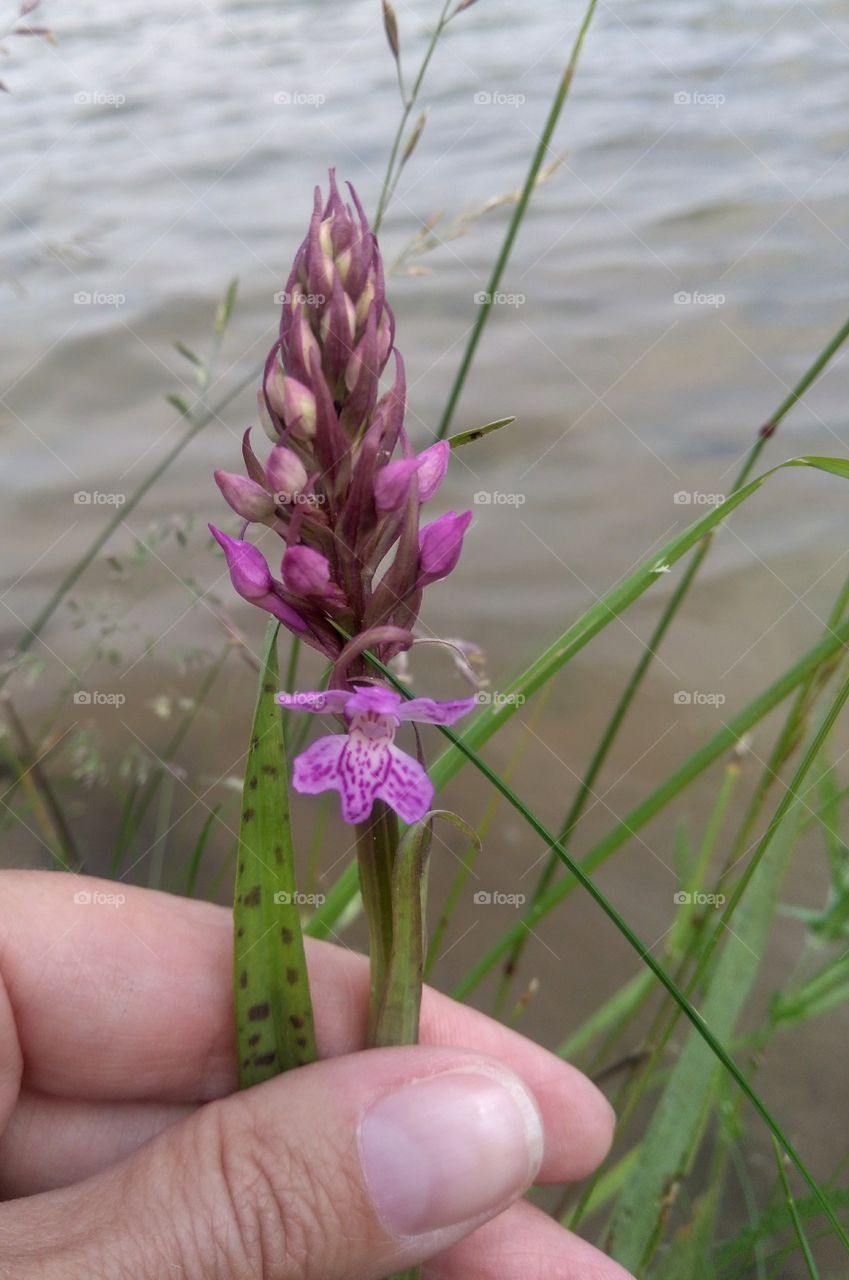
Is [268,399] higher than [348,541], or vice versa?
[268,399]

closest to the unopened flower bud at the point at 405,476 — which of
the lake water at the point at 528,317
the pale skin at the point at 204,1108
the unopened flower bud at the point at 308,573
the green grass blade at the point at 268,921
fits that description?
the unopened flower bud at the point at 308,573

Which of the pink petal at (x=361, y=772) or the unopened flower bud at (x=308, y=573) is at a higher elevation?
the unopened flower bud at (x=308, y=573)

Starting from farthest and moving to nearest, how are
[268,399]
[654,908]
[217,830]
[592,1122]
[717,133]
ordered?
[717,133] → [217,830] → [654,908] → [592,1122] → [268,399]

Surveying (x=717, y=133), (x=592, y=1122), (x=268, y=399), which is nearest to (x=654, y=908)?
(x=592, y=1122)

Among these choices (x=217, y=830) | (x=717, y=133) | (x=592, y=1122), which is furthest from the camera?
(x=717, y=133)

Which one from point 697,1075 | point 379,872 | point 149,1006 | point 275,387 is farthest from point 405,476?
point 149,1006

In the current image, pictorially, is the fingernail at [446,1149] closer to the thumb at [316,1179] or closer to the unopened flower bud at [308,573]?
the thumb at [316,1179]

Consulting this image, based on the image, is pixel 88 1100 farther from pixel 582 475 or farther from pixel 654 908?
pixel 582 475

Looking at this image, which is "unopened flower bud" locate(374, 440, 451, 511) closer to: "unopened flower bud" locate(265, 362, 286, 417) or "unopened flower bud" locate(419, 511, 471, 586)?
"unopened flower bud" locate(419, 511, 471, 586)
